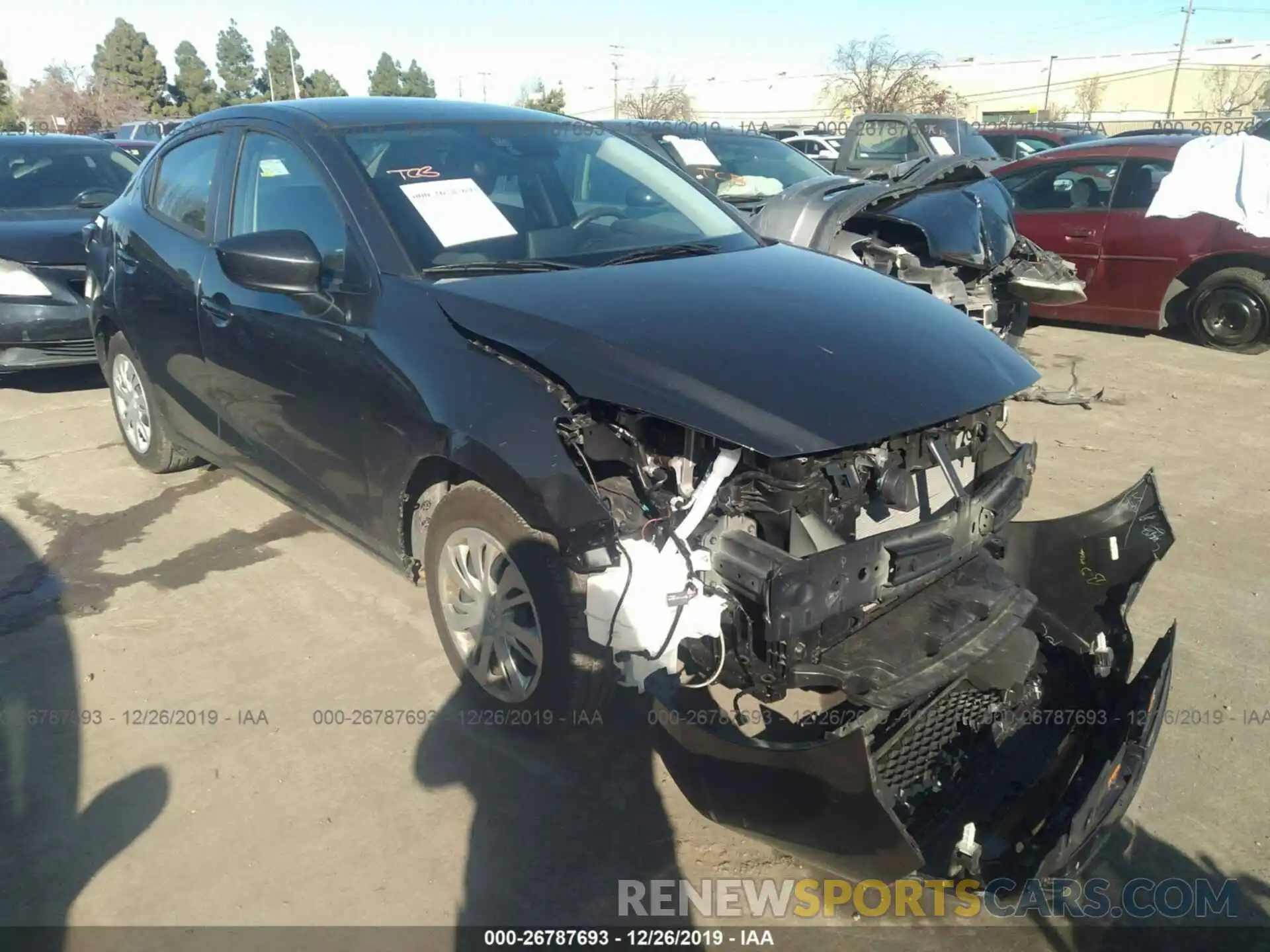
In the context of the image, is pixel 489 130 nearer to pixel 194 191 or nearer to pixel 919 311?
pixel 194 191

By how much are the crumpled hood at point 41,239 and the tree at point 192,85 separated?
208 ft

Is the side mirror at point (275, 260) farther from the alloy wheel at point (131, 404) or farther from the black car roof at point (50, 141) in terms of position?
the black car roof at point (50, 141)

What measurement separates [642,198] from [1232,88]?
2891 inches

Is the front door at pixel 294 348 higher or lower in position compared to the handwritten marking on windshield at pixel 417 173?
lower

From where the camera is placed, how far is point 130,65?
199ft

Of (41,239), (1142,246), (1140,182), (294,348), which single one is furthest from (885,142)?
(294,348)

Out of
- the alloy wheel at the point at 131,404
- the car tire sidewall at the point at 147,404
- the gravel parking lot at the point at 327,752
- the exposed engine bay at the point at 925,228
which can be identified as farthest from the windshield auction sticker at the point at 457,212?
the exposed engine bay at the point at 925,228

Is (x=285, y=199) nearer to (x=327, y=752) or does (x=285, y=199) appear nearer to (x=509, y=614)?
(x=509, y=614)

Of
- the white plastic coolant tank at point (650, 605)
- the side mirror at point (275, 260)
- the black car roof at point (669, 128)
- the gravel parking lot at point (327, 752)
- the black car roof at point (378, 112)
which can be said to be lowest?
the gravel parking lot at point (327, 752)

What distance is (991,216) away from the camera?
6.23m

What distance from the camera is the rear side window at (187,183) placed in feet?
13.2

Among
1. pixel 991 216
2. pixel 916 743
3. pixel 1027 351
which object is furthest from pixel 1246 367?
pixel 916 743

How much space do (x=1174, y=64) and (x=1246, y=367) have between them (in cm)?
7656

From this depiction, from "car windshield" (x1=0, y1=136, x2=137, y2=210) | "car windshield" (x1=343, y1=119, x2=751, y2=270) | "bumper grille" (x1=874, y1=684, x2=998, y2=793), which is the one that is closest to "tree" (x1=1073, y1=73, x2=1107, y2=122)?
"car windshield" (x1=0, y1=136, x2=137, y2=210)
